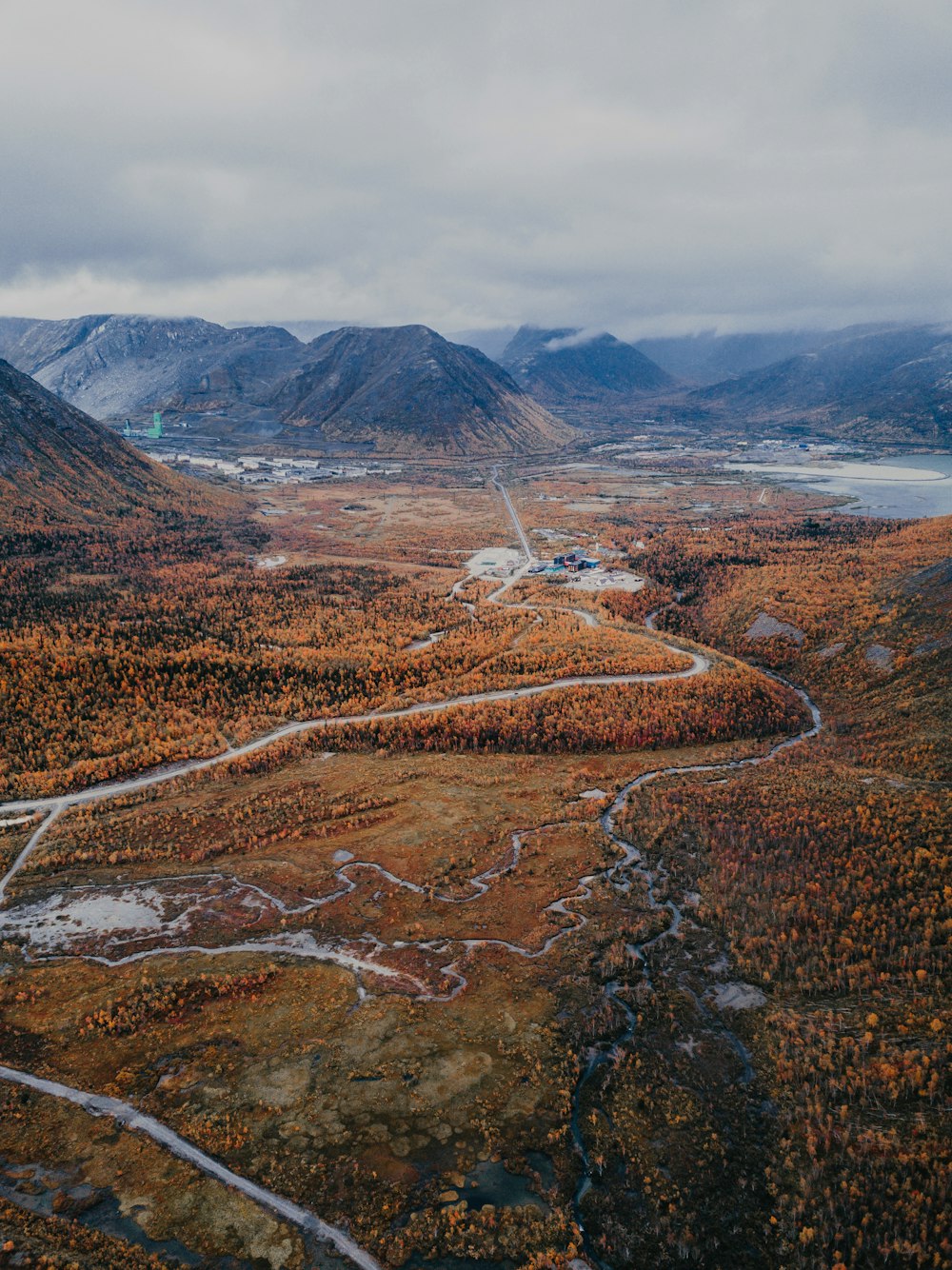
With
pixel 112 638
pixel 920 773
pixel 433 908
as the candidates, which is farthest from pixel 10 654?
pixel 920 773

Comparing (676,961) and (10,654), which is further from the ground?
(10,654)

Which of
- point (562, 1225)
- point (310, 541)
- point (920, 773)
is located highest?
point (310, 541)

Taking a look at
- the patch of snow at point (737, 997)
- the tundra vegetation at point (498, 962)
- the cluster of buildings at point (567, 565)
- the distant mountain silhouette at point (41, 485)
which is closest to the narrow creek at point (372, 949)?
the tundra vegetation at point (498, 962)

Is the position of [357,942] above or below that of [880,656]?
below

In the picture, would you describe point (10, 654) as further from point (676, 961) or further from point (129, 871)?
point (676, 961)

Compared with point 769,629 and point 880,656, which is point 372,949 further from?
point 769,629

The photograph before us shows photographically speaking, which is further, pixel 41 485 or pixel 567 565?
pixel 41 485

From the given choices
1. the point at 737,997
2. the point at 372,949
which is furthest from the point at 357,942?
the point at 737,997

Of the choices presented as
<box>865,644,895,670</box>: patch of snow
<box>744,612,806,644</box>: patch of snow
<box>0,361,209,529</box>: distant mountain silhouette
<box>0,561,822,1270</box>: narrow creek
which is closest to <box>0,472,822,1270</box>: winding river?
<box>0,561,822,1270</box>: narrow creek

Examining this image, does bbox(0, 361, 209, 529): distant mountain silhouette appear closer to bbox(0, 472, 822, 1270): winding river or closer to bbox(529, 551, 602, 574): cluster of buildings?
bbox(529, 551, 602, 574): cluster of buildings
